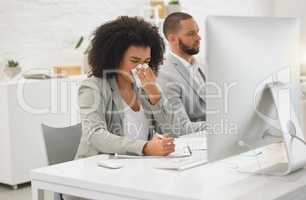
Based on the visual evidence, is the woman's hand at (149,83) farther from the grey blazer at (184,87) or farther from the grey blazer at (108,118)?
the grey blazer at (184,87)

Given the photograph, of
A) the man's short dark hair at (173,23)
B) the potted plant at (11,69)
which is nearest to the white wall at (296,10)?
the man's short dark hair at (173,23)

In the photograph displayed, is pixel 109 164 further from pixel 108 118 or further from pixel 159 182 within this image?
pixel 108 118

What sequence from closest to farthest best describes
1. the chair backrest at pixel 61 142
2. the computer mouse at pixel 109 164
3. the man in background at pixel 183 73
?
the computer mouse at pixel 109 164, the chair backrest at pixel 61 142, the man in background at pixel 183 73

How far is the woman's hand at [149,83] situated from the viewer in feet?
8.32

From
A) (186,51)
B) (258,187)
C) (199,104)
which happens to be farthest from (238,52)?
(186,51)

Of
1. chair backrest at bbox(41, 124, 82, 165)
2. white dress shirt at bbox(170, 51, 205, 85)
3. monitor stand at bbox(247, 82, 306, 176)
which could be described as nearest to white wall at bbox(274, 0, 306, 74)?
white dress shirt at bbox(170, 51, 205, 85)

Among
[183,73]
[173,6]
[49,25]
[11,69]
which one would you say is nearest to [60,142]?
[183,73]

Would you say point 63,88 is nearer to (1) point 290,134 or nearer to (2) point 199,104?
(2) point 199,104

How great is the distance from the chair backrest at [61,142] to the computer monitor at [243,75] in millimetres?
902

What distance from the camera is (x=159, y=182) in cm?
182

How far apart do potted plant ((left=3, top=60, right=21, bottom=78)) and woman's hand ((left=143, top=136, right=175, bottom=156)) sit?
8.47 feet

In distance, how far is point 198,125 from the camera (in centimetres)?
289

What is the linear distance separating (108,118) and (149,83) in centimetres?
26

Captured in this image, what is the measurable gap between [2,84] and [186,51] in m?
1.53
